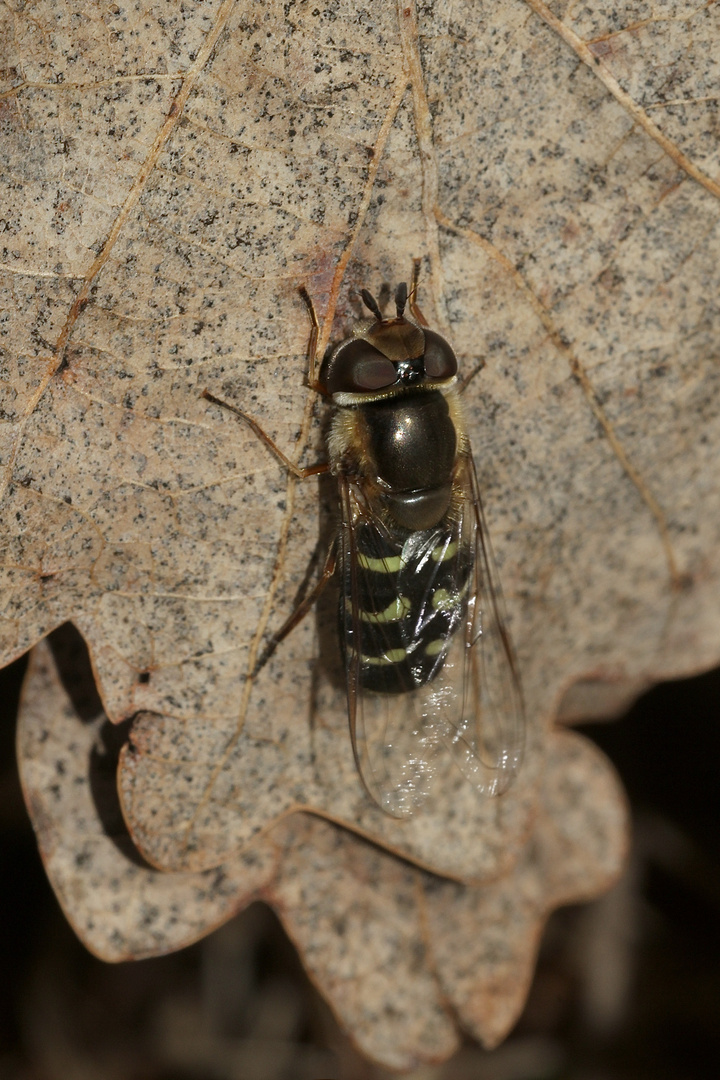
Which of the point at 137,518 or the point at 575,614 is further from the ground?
the point at 137,518

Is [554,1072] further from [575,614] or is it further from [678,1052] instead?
[575,614]

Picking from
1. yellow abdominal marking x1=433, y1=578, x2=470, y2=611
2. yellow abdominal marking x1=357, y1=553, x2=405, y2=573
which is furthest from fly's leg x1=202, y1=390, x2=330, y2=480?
yellow abdominal marking x1=433, y1=578, x2=470, y2=611

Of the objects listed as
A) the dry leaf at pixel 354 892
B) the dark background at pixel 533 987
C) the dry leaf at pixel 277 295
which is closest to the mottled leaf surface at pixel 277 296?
the dry leaf at pixel 277 295

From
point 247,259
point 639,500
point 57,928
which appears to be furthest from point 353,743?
point 57,928

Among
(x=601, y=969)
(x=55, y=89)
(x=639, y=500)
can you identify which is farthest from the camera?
(x=601, y=969)

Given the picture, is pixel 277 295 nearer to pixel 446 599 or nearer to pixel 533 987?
pixel 446 599

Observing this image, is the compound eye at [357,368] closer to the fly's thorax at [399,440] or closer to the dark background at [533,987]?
the fly's thorax at [399,440]

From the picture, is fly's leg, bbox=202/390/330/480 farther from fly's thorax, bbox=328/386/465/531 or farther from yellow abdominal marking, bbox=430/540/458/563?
yellow abdominal marking, bbox=430/540/458/563
